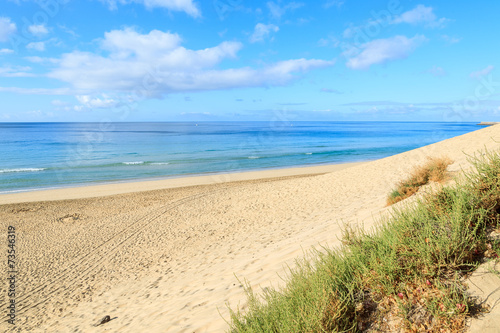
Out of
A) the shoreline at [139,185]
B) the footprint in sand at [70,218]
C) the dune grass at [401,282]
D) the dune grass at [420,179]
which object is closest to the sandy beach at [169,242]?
the footprint in sand at [70,218]

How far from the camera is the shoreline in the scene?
17.4m

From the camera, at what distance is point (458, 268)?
2.87 metres

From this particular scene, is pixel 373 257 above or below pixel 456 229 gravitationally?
below

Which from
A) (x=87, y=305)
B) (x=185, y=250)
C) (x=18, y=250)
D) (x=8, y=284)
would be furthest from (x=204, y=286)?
(x=18, y=250)

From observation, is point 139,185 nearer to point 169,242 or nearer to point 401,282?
point 169,242

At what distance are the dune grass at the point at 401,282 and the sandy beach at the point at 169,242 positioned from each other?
36.2 inches

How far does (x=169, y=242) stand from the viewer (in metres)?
9.46

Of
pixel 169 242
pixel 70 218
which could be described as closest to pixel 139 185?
pixel 70 218

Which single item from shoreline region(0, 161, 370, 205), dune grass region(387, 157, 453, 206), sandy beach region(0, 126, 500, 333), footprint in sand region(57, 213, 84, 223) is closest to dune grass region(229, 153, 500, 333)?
sandy beach region(0, 126, 500, 333)

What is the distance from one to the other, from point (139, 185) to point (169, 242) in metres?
12.3

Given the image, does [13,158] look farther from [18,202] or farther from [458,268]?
[458,268]

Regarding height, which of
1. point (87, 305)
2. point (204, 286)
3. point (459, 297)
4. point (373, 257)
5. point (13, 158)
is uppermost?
point (13, 158)

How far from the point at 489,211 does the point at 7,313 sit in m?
8.67

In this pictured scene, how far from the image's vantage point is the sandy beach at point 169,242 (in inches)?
203
